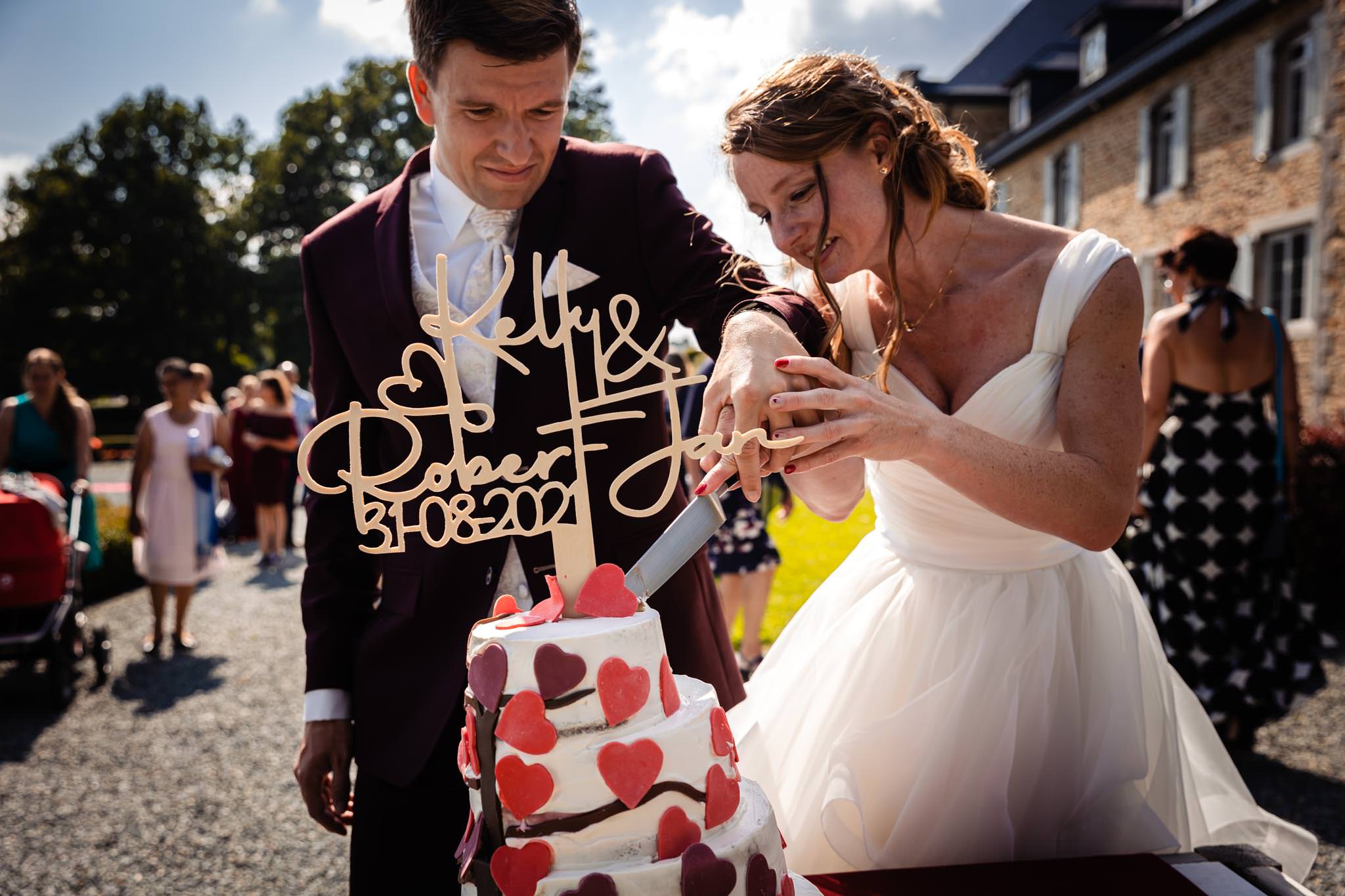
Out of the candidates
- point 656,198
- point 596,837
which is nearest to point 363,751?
point 596,837

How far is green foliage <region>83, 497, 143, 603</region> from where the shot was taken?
32.9 ft

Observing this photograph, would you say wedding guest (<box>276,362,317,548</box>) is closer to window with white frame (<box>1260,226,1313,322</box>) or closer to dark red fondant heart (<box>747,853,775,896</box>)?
dark red fondant heart (<box>747,853,775,896</box>)

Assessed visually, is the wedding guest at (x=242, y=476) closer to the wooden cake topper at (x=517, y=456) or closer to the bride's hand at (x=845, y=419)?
the wooden cake topper at (x=517, y=456)

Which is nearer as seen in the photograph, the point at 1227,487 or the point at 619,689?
the point at 619,689

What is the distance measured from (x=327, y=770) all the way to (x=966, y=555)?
1.45 meters

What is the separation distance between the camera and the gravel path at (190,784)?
412 cm

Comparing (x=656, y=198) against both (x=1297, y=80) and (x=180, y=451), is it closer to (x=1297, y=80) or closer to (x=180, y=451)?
(x=180, y=451)

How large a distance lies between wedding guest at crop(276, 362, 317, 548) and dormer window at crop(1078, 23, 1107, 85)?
15614 mm

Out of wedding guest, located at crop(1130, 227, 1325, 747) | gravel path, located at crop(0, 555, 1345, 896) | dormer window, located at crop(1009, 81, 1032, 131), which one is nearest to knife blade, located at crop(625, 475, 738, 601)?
gravel path, located at crop(0, 555, 1345, 896)

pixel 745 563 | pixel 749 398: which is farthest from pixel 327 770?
pixel 745 563

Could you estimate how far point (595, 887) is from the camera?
1204 millimetres

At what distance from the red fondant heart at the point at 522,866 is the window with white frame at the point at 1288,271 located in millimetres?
14659

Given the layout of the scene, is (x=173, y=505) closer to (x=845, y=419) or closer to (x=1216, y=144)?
(x=845, y=419)

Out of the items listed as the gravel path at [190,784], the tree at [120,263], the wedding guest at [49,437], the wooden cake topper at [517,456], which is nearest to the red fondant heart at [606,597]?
the wooden cake topper at [517,456]
